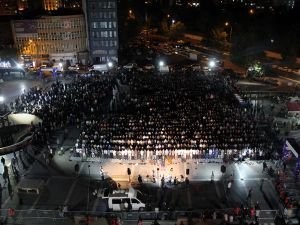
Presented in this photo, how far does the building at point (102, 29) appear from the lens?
2766 inches

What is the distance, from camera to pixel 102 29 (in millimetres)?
71438

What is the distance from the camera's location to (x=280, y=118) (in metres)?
39.3

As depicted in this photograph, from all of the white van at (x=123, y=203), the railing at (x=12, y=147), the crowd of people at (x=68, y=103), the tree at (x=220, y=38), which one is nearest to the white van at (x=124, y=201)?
the white van at (x=123, y=203)

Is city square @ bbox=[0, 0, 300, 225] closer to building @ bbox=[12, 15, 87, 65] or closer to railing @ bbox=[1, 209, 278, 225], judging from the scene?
railing @ bbox=[1, 209, 278, 225]

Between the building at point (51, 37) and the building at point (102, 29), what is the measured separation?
1907 millimetres

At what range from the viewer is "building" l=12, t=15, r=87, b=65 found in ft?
225

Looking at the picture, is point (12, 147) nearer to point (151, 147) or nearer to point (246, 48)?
point (151, 147)

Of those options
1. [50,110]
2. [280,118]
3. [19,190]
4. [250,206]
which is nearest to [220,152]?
[250,206]

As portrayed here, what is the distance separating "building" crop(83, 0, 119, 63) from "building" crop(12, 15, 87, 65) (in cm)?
191

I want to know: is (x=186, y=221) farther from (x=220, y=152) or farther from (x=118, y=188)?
(x=220, y=152)

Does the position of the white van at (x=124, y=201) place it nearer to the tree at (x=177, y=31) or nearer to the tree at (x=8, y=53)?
the tree at (x=8, y=53)

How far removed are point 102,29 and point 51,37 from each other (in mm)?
9849

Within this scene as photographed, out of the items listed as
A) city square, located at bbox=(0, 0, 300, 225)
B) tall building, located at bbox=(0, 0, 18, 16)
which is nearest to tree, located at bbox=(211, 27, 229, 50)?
city square, located at bbox=(0, 0, 300, 225)

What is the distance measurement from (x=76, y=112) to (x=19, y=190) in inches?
586
